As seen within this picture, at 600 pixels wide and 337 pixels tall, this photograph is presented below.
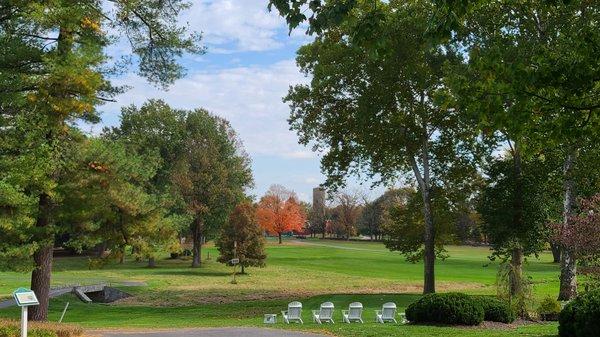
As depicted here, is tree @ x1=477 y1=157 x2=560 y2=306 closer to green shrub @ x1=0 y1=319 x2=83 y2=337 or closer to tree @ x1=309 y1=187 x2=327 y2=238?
green shrub @ x1=0 y1=319 x2=83 y2=337

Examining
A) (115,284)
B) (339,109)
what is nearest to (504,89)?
(339,109)

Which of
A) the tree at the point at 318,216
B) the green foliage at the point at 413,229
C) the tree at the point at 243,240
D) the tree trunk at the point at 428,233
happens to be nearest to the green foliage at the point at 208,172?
the tree at the point at 243,240

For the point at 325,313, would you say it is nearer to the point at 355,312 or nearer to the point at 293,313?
the point at 355,312

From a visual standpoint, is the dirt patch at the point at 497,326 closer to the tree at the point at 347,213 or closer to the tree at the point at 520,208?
the tree at the point at 520,208

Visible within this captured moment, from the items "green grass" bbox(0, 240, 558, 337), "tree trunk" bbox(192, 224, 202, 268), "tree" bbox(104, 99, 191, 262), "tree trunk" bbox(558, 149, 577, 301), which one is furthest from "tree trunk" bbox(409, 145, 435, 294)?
"tree" bbox(104, 99, 191, 262)

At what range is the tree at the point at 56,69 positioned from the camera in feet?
51.3

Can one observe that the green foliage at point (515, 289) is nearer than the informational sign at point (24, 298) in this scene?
No

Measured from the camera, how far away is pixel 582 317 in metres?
10.6

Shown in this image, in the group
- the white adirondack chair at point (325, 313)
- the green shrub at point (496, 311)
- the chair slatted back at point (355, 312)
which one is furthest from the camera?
the chair slatted back at point (355, 312)

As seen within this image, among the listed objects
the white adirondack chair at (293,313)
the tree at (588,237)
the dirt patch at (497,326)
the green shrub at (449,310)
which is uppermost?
the tree at (588,237)

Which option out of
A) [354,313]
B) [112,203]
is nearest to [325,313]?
[354,313]

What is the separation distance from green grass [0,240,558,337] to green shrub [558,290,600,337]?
2.06m

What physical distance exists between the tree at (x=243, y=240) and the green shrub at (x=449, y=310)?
1457 inches

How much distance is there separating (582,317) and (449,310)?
15.8 feet
